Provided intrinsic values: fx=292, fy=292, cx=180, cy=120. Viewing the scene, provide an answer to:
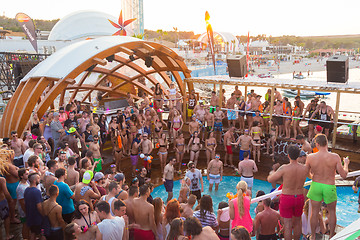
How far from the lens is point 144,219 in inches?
187

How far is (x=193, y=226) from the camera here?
11.7 ft

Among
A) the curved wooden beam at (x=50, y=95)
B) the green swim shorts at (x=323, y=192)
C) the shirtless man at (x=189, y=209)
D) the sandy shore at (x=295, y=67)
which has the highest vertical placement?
the sandy shore at (x=295, y=67)

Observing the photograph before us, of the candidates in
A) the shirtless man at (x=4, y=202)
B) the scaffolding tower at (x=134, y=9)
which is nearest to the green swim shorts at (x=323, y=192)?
the shirtless man at (x=4, y=202)

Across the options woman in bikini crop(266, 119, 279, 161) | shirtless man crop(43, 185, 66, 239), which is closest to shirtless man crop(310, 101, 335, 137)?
woman in bikini crop(266, 119, 279, 161)

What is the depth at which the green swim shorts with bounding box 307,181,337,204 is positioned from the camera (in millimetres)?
4391

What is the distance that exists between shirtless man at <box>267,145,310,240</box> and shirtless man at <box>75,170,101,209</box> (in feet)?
10.3

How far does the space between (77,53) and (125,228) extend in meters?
8.05

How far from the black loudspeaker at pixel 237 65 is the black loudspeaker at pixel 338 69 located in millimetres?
3576

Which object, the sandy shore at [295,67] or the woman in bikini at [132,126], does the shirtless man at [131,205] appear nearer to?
the woman in bikini at [132,126]

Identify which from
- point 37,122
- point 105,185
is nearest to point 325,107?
point 105,185

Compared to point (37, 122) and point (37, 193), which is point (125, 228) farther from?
point (37, 122)

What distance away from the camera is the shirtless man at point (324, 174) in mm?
4363

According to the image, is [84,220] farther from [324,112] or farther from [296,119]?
[296,119]

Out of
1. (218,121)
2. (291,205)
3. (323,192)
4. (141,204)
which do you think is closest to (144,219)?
(141,204)
